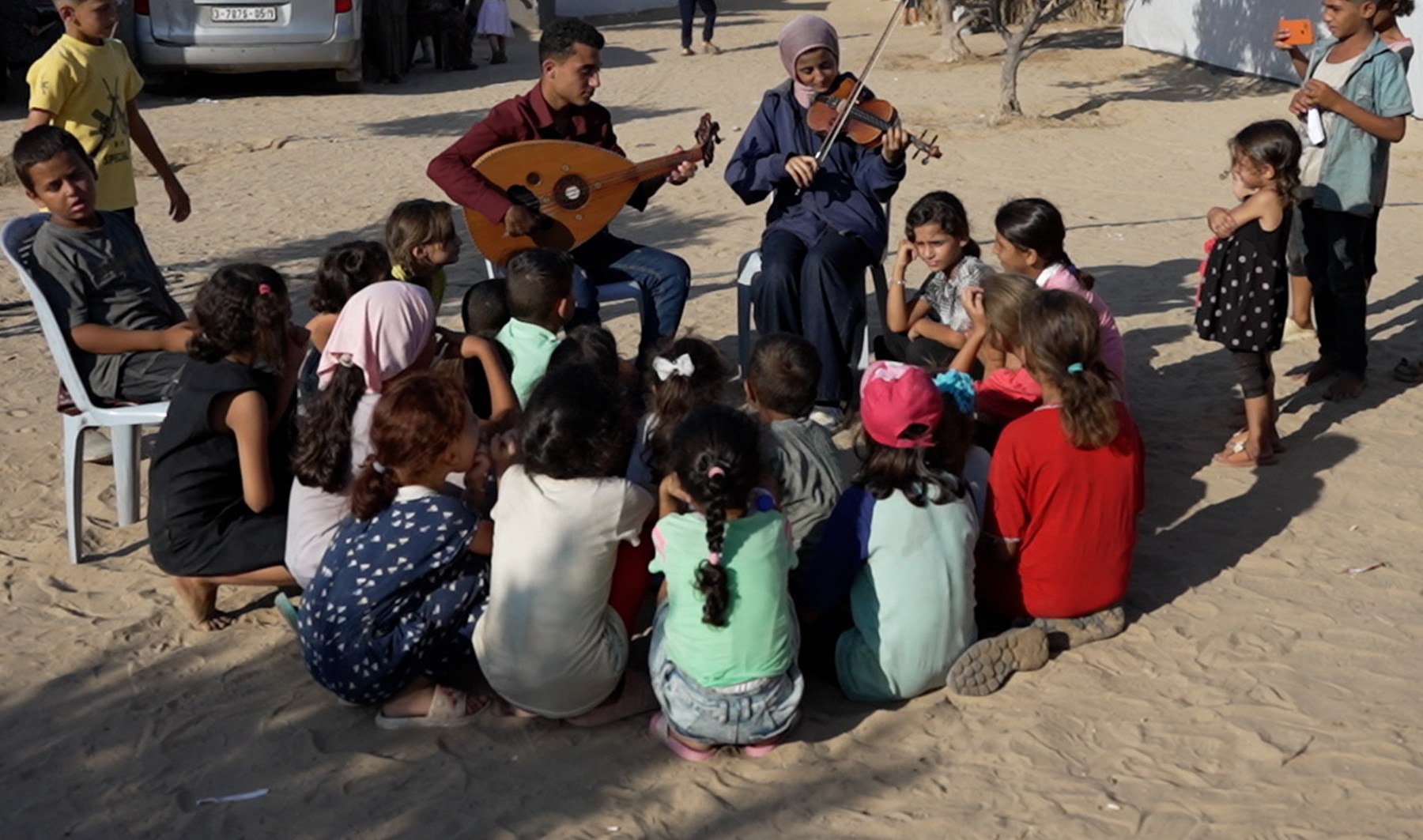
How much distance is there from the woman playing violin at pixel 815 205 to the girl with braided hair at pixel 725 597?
211 centimetres

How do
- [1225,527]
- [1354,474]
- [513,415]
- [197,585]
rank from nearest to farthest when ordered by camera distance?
[197,585] → [513,415] → [1225,527] → [1354,474]

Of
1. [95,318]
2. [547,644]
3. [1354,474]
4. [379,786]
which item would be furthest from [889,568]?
[95,318]

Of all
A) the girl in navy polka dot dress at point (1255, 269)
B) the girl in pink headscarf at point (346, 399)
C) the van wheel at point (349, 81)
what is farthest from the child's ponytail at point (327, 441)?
the van wheel at point (349, 81)

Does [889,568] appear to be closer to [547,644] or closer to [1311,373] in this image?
[547,644]

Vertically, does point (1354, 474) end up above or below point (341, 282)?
below

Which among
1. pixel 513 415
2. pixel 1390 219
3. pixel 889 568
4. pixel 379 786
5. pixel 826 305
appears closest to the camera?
pixel 379 786

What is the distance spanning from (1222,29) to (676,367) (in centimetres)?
1328

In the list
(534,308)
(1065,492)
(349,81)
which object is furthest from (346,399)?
(349,81)

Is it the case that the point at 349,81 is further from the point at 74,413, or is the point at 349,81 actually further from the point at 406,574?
the point at 406,574

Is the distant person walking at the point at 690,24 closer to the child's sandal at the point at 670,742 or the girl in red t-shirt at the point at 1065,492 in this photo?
the girl in red t-shirt at the point at 1065,492

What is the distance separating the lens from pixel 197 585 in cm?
417

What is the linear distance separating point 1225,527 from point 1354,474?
708 mm

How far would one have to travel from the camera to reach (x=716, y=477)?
3316mm

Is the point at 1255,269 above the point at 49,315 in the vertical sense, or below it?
above
